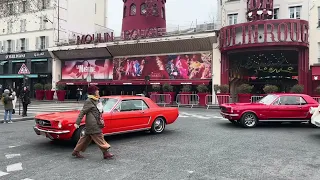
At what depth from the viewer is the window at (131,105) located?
9.30 meters

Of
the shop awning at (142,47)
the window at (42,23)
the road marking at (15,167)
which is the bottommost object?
the road marking at (15,167)

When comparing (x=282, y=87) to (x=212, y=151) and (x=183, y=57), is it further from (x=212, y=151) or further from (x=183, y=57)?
(x=212, y=151)

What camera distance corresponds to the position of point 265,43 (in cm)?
2297

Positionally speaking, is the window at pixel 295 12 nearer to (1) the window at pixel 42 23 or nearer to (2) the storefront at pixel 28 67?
(2) the storefront at pixel 28 67

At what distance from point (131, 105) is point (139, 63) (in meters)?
21.7

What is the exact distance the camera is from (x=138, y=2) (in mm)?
34312

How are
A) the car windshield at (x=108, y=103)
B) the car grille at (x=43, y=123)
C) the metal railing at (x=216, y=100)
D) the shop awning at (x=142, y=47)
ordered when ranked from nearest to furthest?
the car grille at (x=43, y=123)
the car windshield at (x=108, y=103)
the metal railing at (x=216, y=100)
the shop awning at (x=142, y=47)

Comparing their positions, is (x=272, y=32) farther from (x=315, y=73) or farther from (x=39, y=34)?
(x=39, y=34)

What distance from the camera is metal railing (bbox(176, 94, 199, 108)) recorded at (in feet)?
79.6

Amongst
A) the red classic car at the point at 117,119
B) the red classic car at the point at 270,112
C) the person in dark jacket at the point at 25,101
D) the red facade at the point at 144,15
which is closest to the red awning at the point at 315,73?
the red classic car at the point at 270,112

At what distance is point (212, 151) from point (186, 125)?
4.84 meters

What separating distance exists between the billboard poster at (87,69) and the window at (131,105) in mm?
22928

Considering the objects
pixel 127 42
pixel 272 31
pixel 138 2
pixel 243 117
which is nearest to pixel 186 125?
pixel 243 117

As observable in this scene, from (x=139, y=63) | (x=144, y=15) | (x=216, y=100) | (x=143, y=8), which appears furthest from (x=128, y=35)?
(x=216, y=100)
